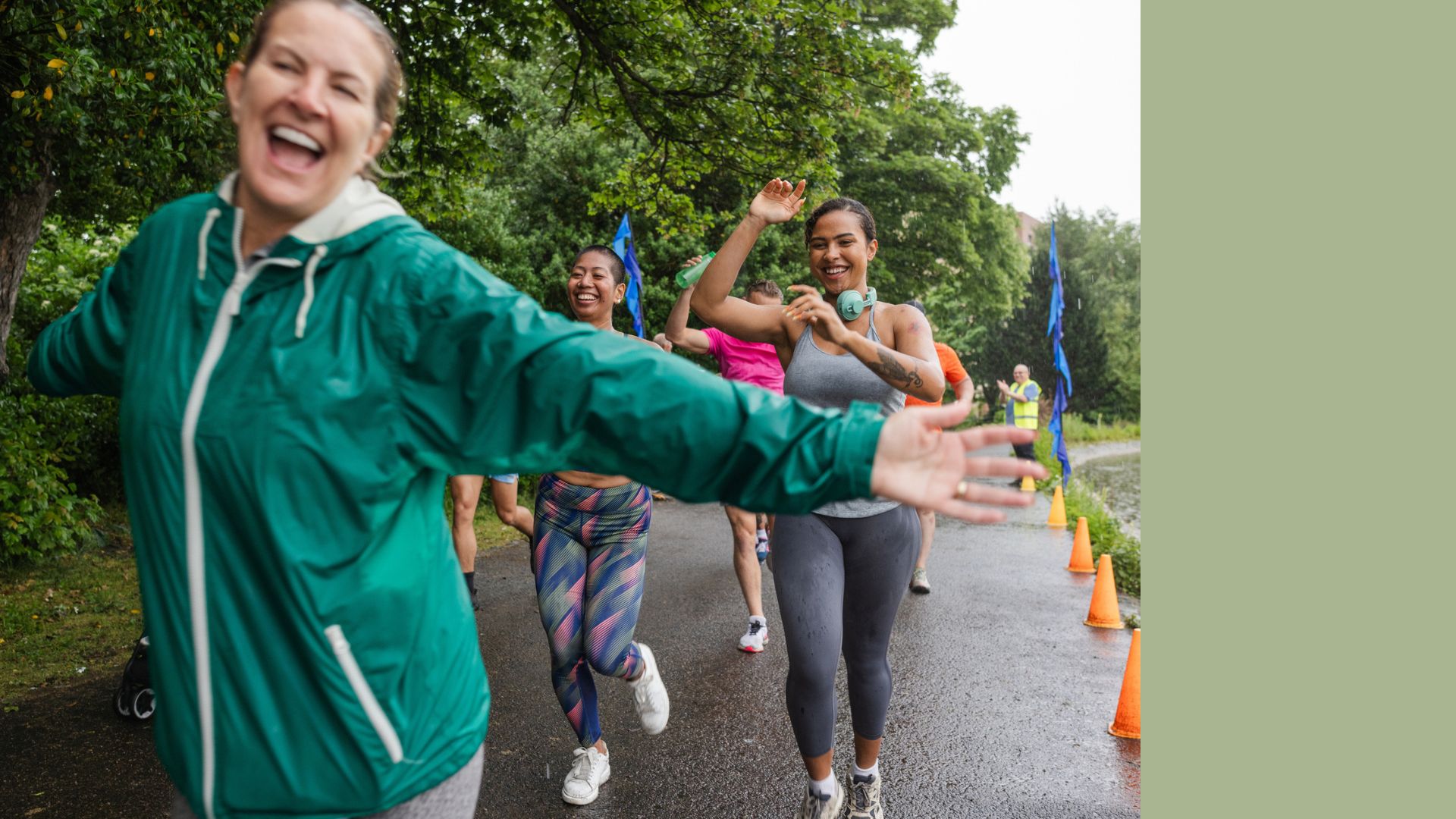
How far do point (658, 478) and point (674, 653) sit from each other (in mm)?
5179

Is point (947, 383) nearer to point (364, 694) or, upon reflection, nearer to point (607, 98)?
point (364, 694)

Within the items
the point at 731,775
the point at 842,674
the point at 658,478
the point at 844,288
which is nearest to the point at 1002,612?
the point at 842,674

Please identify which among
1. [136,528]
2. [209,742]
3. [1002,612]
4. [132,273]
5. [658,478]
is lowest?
[1002,612]

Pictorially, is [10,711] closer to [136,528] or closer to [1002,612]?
[136,528]

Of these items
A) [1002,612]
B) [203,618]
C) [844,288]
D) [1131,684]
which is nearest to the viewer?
[203,618]

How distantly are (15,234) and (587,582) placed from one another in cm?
591

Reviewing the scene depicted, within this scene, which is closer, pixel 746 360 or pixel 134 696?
pixel 134 696

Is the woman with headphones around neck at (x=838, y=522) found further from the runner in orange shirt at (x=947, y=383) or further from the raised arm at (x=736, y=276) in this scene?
the runner in orange shirt at (x=947, y=383)

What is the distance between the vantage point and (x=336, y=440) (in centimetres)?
146

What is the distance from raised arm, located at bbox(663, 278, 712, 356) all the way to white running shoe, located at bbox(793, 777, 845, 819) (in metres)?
2.20

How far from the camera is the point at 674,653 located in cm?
646

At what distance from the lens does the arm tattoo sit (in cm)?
347

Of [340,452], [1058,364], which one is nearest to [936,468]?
[340,452]

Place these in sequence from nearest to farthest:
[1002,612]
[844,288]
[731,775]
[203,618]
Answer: [203,618], [844,288], [731,775], [1002,612]
